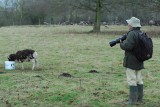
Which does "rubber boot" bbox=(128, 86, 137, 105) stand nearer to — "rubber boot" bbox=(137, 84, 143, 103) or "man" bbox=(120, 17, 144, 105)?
"man" bbox=(120, 17, 144, 105)

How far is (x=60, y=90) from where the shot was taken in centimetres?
962

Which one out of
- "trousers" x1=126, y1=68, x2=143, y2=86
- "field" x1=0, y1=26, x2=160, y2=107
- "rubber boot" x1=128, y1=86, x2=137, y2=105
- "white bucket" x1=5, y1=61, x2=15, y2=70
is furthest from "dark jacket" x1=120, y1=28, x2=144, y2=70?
"white bucket" x1=5, y1=61, x2=15, y2=70

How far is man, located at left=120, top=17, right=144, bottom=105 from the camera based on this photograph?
798 cm

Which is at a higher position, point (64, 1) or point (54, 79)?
point (64, 1)

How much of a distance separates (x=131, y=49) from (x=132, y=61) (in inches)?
11.3

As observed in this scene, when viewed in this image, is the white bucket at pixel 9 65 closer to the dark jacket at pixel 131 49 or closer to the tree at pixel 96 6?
the dark jacket at pixel 131 49

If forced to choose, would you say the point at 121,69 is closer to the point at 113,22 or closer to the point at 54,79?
the point at 54,79

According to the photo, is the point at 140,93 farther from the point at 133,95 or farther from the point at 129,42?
the point at 129,42

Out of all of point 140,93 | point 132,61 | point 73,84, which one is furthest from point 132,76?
point 73,84

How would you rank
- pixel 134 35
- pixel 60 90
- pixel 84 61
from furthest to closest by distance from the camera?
pixel 84 61 < pixel 60 90 < pixel 134 35

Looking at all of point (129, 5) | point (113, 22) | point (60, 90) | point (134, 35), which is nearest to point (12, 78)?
point (60, 90)

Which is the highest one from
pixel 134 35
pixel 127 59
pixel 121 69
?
pixel 134 35

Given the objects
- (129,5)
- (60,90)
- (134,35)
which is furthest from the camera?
(129,5)

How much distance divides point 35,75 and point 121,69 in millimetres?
3291
